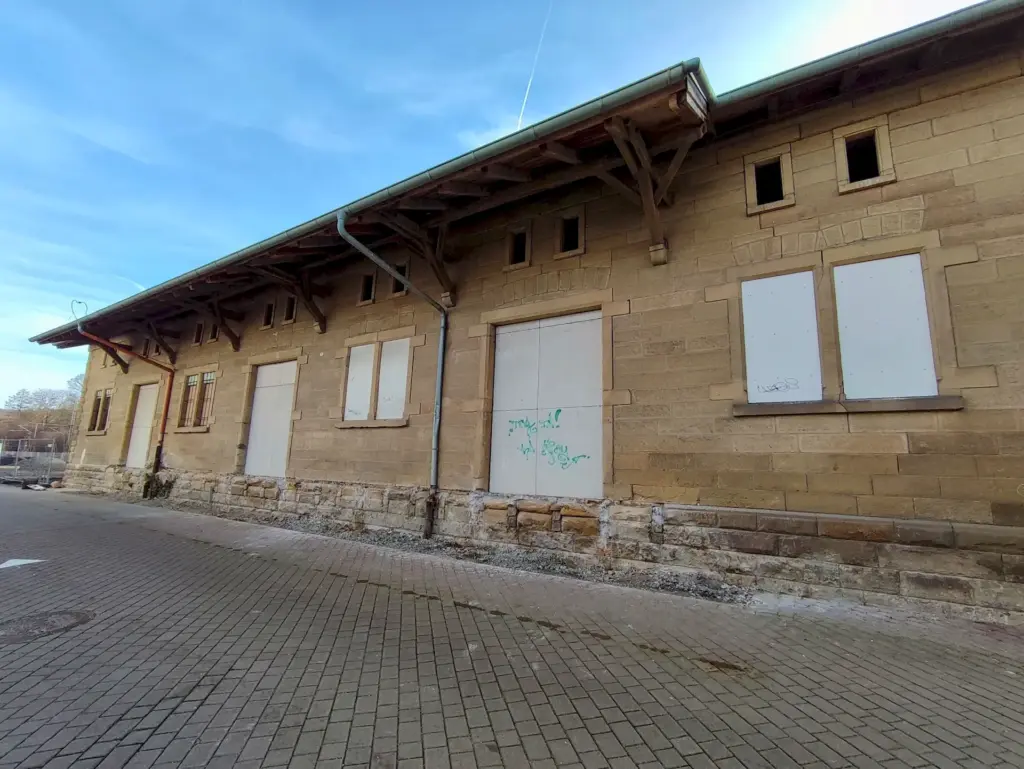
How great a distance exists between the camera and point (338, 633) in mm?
4180

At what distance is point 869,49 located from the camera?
504 cm

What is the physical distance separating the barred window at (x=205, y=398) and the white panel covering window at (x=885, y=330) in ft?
46.0

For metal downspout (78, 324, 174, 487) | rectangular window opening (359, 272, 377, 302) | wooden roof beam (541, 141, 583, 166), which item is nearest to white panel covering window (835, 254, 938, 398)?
wooden roof beam (541, 141, 583, 166)

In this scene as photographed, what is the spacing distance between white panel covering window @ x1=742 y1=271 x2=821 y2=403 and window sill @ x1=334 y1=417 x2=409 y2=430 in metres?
5.65

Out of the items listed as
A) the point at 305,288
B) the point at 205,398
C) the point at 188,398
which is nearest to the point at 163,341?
the point at 188,398

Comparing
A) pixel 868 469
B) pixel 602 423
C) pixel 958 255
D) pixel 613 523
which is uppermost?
pixel 958 255

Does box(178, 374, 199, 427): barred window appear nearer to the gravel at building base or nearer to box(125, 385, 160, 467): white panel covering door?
box(125, 385, 160, 467): white panel covering door

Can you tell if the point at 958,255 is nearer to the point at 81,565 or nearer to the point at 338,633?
the point at 338,633

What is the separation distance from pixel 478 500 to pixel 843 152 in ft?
21.6

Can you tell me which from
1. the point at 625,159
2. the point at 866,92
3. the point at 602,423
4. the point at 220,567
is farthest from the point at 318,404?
the point at 866,92

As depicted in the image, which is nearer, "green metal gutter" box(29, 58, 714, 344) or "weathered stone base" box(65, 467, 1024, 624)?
"weathered stone base" box(65, 467, 1024, 624)

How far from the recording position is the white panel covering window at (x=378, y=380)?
29.6 feet

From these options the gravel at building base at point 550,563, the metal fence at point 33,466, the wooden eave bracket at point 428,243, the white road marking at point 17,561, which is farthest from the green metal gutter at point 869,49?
the metal fence at point 33,466

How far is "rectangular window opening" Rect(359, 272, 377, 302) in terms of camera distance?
9992 mm
